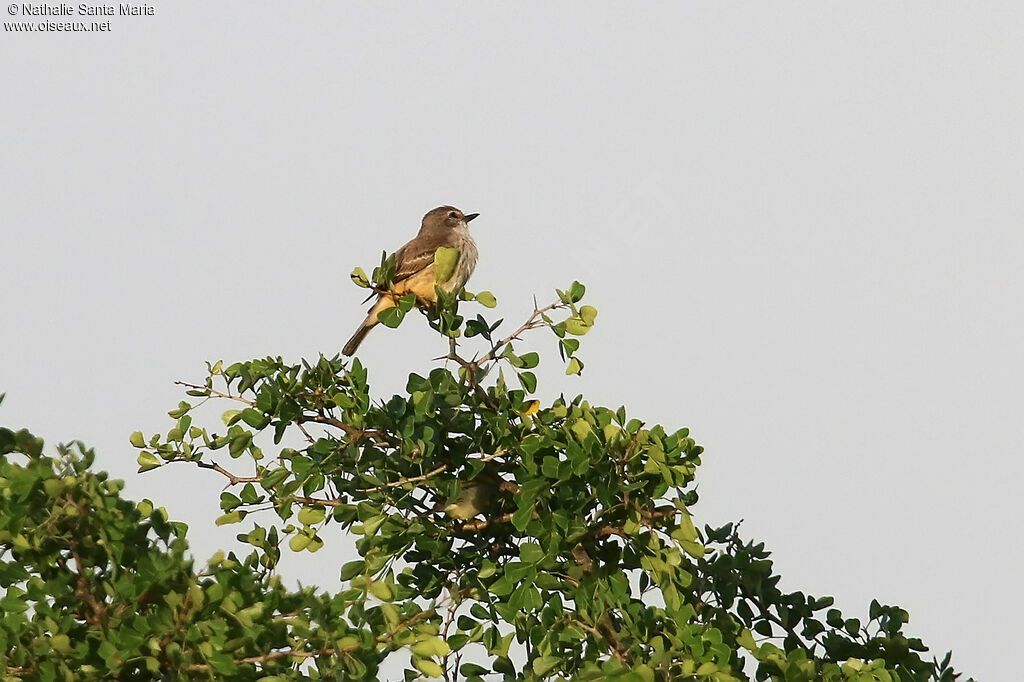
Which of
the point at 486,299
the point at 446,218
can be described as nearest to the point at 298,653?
the point at 486,299

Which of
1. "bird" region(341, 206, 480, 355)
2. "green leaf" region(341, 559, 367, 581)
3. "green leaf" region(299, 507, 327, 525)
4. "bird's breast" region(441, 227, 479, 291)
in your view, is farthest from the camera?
"bird's breast" region(441, 227, 479, 291)

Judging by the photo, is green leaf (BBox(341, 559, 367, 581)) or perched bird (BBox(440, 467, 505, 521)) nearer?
green leaf (BBox(341, 559, 367, 581))

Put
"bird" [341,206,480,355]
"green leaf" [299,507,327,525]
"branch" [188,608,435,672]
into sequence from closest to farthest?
"branch" [188,608,435,672], "green leaf" [299,507,327,525], "bird" [341,206,480,355]

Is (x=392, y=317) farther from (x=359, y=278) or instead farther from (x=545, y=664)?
(x=545, y=664)

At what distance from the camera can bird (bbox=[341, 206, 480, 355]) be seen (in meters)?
10.6

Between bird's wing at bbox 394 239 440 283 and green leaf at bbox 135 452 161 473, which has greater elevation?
bird's wing at bbox 394 239 440 283

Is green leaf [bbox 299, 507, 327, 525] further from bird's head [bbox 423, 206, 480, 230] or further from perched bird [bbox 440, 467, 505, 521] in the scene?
bird's head [bbox 423, 206, 480, 230]

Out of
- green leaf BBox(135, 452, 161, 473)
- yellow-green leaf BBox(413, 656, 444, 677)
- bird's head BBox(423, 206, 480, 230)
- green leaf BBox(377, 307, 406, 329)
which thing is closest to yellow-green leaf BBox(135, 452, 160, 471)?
green leaf BBox(135, 452, 161, 473)

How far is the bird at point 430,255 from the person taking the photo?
10602 mm

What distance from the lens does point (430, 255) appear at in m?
10.9

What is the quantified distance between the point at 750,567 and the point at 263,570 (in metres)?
2.41

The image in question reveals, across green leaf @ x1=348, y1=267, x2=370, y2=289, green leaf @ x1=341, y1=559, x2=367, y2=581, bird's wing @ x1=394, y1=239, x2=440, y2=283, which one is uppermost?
bird's wing @ x1=394, y1=239, x2=440, y2=283

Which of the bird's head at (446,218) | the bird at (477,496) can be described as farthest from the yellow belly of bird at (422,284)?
the bird at (477,496)

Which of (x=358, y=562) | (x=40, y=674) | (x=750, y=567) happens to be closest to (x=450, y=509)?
(x=358, y=562)
